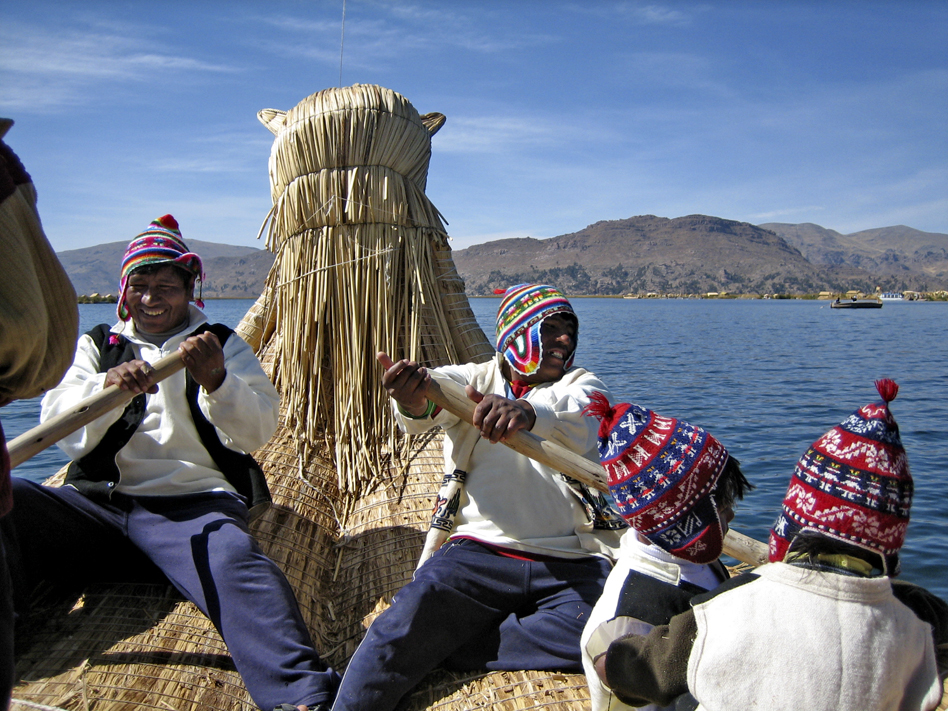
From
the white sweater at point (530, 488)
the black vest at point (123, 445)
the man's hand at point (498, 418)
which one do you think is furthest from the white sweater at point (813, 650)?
the black vest at point (123, 445)

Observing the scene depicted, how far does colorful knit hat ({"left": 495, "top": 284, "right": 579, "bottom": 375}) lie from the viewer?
239cm

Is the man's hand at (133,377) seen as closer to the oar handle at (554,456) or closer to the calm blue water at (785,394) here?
the oar handle at (554,456)

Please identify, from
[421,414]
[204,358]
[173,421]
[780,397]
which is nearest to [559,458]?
[421,414]

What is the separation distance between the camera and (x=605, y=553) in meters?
2.37

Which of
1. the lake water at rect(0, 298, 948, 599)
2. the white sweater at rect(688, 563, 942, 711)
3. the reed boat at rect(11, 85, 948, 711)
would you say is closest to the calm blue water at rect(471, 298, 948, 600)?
the lake water at rect(0, 298, 948, 599)

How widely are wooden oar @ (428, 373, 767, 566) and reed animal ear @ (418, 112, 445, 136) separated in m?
2.52

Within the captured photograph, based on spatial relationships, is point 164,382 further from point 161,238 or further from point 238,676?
point 238,676

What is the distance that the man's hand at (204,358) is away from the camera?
2410 mm

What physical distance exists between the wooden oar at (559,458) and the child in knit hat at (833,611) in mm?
645

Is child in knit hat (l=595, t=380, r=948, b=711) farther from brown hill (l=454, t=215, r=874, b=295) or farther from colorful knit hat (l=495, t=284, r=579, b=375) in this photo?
brown hill (l=454, t=215, r=874, b=295)

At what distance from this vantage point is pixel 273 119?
4.23 meters

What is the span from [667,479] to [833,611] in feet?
1.22

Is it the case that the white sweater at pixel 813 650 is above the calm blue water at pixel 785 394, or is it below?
above

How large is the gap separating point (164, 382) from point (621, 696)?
192cm
